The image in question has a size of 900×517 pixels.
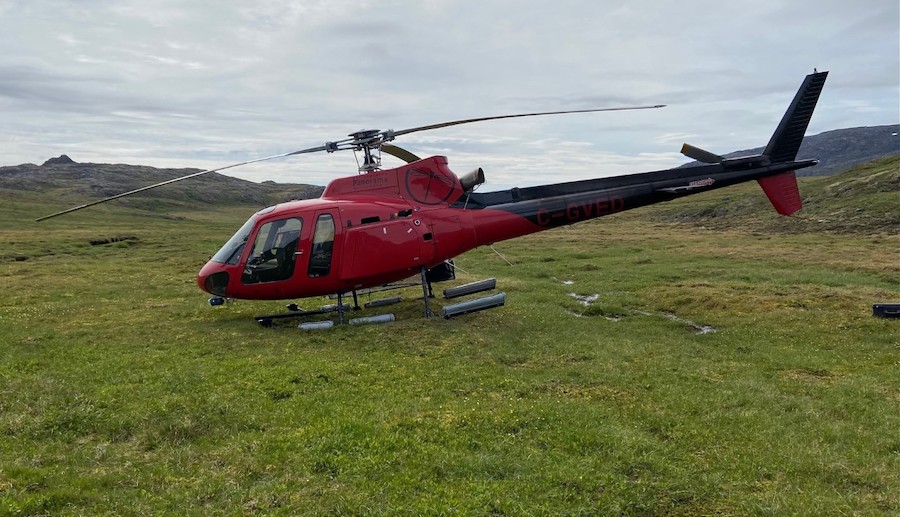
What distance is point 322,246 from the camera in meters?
16.5

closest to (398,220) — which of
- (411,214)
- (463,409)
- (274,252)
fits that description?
(411,214)

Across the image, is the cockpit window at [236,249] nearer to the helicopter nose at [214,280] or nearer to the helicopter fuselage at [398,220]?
the helicopter fuselage at [398,220]

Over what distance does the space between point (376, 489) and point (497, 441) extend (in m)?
2.07

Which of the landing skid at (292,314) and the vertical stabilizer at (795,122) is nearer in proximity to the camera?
the landing skid at (292,314)

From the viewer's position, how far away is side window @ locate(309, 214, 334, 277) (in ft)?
54.1

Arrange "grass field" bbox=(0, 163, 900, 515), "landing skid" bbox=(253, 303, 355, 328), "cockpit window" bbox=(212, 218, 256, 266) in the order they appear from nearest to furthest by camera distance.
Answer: "grass field" bbox=(0, 163, 900, 515)
"cockpit window" bbox=(212, 218, 256, 266)
"landing skid" bbox=(253, 303, 355, 328)

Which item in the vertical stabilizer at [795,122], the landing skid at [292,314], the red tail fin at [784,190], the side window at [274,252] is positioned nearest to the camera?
the side window at [274,252]

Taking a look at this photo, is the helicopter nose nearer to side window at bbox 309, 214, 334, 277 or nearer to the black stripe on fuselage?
side window at bbox 309, 214, 334, 277

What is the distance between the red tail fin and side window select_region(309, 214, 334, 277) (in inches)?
543

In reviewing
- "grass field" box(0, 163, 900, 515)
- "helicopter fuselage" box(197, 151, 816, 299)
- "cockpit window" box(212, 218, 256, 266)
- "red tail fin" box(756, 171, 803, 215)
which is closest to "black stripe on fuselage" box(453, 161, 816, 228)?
"helicopter fuselage" box(197, 151, 816, 299)

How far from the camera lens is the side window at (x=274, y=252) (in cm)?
1639

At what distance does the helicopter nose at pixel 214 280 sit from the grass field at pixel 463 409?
1.02 m

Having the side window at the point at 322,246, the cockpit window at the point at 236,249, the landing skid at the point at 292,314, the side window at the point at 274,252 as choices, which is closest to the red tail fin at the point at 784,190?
the side window at the point at 322,246

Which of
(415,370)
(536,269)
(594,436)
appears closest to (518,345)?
(415,370)
